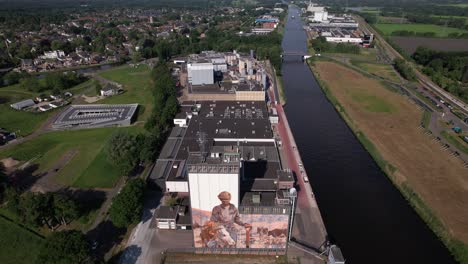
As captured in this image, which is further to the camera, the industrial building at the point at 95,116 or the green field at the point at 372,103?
the green field at the point at 372,103

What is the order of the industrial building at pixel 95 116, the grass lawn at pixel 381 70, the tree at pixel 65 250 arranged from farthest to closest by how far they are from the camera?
the grass lawn at pixel 381 70
the industrial building at pixel 95 116
the tree at pixel 65 250

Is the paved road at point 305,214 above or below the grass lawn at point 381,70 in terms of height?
below

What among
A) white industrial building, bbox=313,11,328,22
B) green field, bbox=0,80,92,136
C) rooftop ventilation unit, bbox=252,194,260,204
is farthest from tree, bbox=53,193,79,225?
white industrial building, bbox=313,11,328,22

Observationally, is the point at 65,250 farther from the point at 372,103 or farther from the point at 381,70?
the point at 381,70

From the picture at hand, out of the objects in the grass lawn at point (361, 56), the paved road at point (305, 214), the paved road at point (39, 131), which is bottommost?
the paved road at point (305, 214)

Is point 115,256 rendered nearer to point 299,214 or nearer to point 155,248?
point 155,248

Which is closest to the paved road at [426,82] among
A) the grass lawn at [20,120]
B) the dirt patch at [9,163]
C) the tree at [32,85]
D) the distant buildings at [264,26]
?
the distant buildings at [264,26]

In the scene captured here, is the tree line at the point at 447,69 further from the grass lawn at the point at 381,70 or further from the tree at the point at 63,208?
the tree at the point at 63,208

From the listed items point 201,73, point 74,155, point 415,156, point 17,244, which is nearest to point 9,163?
point 74,155
